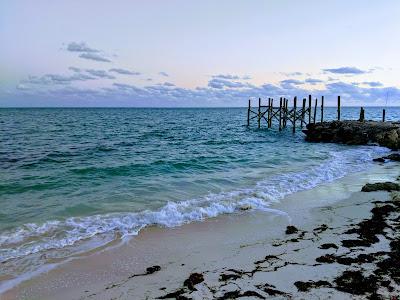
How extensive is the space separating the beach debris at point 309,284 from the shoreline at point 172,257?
594 mm

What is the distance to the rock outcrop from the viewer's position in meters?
29.3

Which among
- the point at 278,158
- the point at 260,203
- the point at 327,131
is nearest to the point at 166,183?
the point at 260,203

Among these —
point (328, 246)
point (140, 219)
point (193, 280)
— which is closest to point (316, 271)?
point (328, 246)

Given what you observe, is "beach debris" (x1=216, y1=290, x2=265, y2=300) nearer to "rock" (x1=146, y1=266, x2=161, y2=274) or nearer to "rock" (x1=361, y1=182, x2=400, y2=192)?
"rock" (x1=146, y1=266, x2=161, y2=274)

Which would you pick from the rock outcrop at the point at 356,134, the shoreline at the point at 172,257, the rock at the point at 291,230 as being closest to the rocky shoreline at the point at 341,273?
the rock at the point at 291,230

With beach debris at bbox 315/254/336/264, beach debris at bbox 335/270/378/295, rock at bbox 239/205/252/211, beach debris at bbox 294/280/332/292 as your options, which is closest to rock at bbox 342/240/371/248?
beach debris at bbox 315/254/336/264

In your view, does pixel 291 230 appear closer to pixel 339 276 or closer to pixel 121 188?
pixel 339 276

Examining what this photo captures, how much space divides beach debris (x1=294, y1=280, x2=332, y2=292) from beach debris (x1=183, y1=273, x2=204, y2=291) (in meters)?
1.71

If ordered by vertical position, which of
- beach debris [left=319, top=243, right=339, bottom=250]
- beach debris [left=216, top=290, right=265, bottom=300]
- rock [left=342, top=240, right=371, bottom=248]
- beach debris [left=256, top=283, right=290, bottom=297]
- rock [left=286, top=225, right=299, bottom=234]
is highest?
rock [left=342, top=240, right=371, bottom=248]

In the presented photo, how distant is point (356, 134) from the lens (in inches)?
1260

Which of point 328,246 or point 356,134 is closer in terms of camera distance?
Answer: point 328,246

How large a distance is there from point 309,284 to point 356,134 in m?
28.5

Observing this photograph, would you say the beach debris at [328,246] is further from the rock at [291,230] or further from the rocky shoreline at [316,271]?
the rock at [291,230]

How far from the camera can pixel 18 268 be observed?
749 cm
